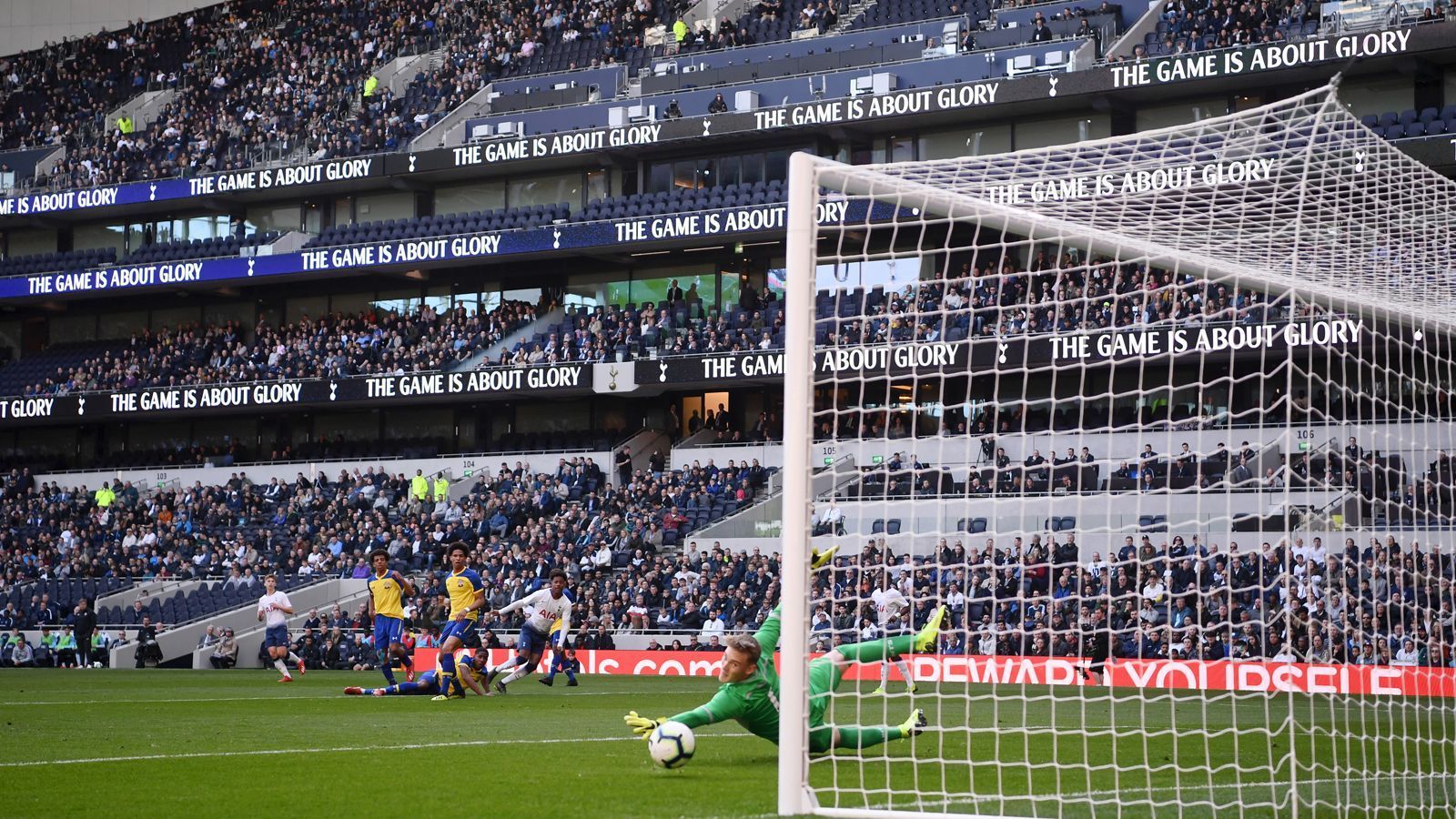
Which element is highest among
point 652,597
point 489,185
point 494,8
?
point 494,8

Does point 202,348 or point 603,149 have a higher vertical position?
point 603,149

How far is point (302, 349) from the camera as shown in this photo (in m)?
43.2

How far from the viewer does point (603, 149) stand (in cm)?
3953

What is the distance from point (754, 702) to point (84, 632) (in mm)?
27191

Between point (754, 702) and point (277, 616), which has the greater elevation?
point (754, 702)

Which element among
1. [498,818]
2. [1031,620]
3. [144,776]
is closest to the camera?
[498,818]

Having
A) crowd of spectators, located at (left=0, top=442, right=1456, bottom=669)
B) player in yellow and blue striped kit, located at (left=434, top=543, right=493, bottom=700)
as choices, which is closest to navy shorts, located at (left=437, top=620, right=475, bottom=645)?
player in yellow and blue striped kit, located at (left=434, top=543, right=493, bottom=700)

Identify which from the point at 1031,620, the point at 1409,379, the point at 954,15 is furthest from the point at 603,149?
the point at 1409,379

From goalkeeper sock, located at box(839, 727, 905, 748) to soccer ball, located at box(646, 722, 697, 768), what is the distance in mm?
947

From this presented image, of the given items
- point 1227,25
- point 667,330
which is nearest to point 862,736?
point 1227,25

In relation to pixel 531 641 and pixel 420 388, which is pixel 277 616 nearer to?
pixel 531 641

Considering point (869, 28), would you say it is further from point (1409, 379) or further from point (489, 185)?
point (1409, 379)

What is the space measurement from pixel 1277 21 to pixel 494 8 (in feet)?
77.5

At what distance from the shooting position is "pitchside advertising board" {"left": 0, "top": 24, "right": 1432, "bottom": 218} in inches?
1210
